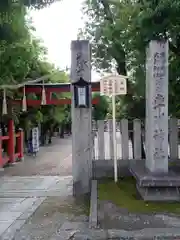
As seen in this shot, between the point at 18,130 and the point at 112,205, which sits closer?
the point at 112,205

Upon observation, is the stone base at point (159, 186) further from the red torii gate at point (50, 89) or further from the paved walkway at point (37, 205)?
the red torii gate at point (50, 89)

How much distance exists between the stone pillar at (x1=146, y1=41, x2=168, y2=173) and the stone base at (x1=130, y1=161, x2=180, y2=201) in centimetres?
34

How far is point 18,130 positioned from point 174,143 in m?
11.0

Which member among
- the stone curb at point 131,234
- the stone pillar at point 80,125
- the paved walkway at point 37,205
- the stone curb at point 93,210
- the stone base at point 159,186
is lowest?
the paved walkway at point 37,205

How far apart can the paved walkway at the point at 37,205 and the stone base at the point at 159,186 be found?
4.78 ft

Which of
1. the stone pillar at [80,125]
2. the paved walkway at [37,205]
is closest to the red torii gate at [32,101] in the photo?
the paved walkway at [37,205]

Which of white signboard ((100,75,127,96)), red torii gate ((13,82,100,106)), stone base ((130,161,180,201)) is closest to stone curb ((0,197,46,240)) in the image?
stone base ((130,161,180,201))

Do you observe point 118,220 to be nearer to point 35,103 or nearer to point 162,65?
point 162,65

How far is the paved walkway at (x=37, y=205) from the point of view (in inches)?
249

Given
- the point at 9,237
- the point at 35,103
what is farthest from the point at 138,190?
the point at 35,103

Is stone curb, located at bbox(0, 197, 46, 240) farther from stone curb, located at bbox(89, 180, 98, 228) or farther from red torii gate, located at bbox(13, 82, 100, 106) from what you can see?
red torii gate, located at bbox(13, 82, 100, 106)

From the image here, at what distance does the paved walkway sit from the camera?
6.33 meters

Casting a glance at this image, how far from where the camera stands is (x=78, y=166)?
9.45m

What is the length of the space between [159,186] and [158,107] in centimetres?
194
